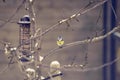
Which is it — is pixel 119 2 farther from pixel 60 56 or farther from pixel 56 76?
pixel 56 76

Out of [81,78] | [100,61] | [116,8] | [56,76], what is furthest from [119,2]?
[56,76]

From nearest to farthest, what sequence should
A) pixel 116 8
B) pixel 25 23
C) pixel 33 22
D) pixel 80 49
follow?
pixel 33 22 → pixel 25 23 → pixel 116 8 → pixel 80 49

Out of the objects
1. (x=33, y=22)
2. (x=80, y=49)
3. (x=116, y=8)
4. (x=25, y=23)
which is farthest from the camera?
(x=80, y=49)

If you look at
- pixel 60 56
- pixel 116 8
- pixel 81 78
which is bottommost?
pixel 81 78

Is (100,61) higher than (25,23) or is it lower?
lower

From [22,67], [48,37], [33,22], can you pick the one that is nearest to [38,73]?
[22,67]

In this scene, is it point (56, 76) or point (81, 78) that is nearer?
point (56, 76)

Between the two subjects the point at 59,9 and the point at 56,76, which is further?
the point at 59,9

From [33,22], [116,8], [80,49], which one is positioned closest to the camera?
[33,22]

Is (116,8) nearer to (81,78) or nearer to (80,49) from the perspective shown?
(80,49)

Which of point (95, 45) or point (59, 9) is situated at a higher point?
point (59, 9)
